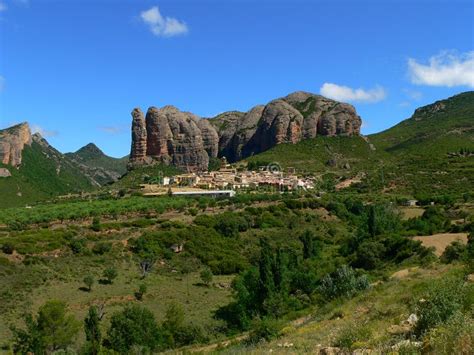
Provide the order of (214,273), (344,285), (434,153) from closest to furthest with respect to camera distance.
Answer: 1. (344,285)
2. (214,273)
3. (434,153)

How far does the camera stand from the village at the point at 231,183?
8081 cm

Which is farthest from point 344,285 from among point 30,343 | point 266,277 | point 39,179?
point 39,179

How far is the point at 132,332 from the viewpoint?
2231 cm

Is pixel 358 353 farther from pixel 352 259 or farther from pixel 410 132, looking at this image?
pixel 410 132

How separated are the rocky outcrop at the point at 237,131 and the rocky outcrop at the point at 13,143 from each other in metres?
35.4

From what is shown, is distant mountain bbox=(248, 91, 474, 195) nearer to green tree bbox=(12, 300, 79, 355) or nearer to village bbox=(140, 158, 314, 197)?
village bbox=(140, 158, 314, 197)

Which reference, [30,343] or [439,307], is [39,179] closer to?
[30,343]

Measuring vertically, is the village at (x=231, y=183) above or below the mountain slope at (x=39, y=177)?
below

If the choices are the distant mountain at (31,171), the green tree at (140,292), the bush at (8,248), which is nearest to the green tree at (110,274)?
the green tree at (140,292)

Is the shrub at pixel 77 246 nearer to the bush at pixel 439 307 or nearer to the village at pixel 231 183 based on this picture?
the bush at pixel 439 307

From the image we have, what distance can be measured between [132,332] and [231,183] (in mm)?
64234

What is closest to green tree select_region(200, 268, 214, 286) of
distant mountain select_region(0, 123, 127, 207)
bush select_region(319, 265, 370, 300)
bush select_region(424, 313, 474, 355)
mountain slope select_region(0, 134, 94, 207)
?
bush select_region(319, 265, 370, 300)

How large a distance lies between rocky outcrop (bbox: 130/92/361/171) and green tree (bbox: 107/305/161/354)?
95624 mm

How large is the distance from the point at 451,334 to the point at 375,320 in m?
4.92
